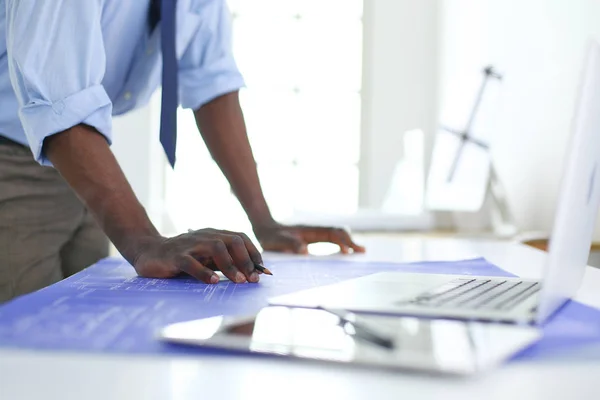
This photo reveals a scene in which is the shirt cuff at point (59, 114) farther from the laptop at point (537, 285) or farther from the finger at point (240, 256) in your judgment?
the laptop at point (537, 285)

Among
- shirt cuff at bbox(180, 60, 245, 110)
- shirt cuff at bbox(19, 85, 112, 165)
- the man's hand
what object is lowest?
the man's hand

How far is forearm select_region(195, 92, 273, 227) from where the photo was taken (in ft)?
4.62

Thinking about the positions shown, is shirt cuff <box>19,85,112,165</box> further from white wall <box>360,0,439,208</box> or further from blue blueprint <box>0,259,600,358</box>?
white wall <box>360,0,439,208</box>

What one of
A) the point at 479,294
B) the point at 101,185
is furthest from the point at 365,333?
the point at 101,185

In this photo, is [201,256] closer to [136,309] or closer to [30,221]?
[136,309]

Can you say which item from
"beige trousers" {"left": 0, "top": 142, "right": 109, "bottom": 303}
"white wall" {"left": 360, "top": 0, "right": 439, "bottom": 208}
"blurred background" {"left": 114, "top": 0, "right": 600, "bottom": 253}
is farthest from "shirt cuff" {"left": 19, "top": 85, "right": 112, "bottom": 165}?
"white wall" {"left": 360, "top": 0, "right": 439, "bottom": 208}

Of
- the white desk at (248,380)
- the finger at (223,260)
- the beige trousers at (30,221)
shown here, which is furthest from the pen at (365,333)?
the beige trousers at (30,221)

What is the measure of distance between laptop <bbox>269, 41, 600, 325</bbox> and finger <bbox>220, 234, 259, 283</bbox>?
12 cm

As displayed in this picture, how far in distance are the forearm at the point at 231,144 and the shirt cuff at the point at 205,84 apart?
0.09 ft

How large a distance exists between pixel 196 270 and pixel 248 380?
40cm

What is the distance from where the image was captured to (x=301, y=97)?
425cm

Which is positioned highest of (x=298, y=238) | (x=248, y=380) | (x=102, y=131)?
(x=102, y=131)

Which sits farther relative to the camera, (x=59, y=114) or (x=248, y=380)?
→ (x=59, y=114)

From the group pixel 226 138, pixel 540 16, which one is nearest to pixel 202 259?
pixel 226 138
